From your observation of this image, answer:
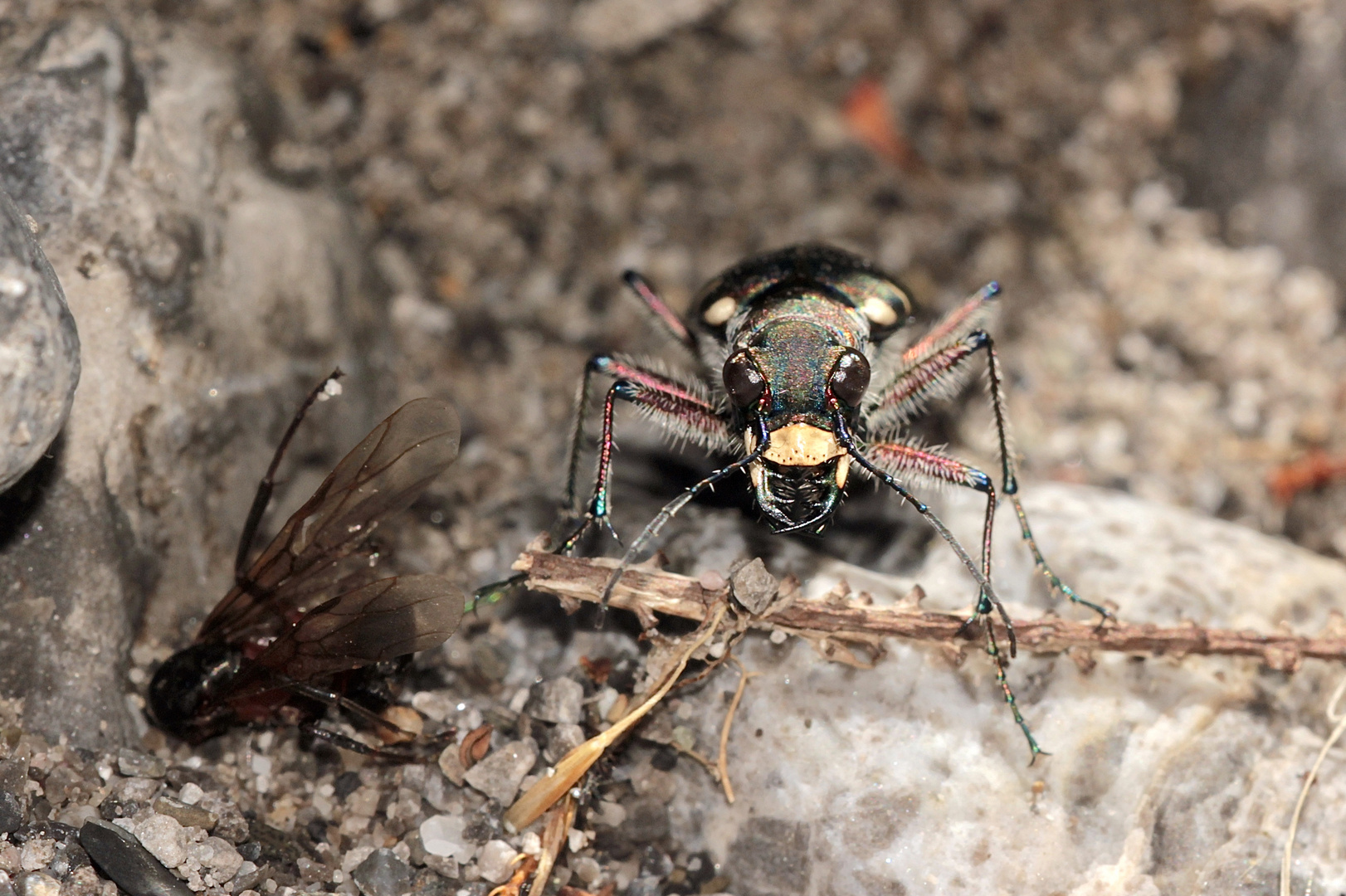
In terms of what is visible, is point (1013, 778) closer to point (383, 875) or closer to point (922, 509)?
point (922, 509)

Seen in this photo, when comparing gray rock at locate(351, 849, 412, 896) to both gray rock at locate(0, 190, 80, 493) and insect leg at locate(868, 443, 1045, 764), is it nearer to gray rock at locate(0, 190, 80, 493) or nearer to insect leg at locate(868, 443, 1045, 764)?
gray rock at locate(0, 190, 80, 493)

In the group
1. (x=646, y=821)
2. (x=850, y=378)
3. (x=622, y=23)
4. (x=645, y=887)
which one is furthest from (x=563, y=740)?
(x=622, y=23)

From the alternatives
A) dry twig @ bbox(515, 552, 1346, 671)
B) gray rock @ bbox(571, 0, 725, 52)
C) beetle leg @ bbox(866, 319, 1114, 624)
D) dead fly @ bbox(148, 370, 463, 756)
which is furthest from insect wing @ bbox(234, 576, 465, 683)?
gray rock @ bbox(571, 0, 725, 52)

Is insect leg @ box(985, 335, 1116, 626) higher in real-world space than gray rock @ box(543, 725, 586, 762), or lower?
higher

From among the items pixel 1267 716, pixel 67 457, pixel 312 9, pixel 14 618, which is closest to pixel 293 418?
pixel 67 457

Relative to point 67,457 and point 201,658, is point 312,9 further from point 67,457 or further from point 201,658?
point 201,658

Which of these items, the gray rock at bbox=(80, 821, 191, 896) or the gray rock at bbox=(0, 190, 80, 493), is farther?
the gray rock at bbox=(80, 821, 191, 896)

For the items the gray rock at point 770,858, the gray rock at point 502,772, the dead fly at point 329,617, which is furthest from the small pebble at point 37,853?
the gray rock at point 770,858
